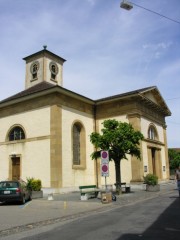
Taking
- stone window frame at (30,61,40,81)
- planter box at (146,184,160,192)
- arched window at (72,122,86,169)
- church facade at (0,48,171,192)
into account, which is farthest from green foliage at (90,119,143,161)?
stone window frame at (30,61,40,81)

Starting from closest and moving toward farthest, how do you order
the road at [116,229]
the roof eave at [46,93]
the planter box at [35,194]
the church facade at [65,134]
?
the road at [116,229], the planter box at [35,194], the church facade at [65,134], the roof eave at [46,93]

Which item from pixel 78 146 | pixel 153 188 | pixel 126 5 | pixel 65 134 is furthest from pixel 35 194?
pixel 126 5

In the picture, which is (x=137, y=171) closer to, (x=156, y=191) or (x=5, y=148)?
(x=156, y=191)

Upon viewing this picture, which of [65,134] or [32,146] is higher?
[65,134]

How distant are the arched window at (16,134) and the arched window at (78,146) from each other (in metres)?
4.40

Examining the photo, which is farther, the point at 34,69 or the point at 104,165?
the point at 34,69

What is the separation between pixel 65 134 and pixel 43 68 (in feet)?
37.2

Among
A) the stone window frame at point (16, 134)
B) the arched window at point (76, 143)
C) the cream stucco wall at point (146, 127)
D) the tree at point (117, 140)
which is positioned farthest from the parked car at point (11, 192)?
the cream stucco wall at point (146, 127)

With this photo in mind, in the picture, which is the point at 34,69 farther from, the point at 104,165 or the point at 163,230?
the point at 163,230

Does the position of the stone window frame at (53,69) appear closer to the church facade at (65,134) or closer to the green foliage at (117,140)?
the church facade at (65,134)

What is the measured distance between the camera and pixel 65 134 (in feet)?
79.4

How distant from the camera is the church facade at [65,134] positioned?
2347cm

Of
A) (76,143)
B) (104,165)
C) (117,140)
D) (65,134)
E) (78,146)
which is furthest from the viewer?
(78,146)

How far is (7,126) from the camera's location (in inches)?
1074
